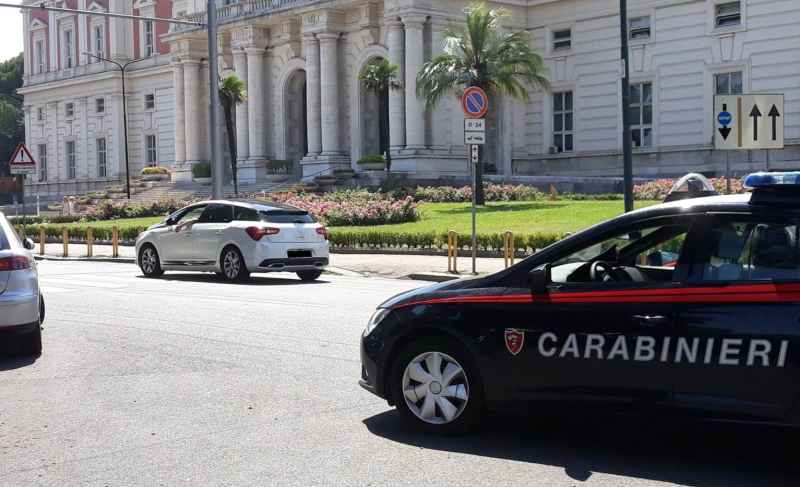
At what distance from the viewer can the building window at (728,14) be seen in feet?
140

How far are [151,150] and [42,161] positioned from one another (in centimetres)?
1339

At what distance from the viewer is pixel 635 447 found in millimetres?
6777

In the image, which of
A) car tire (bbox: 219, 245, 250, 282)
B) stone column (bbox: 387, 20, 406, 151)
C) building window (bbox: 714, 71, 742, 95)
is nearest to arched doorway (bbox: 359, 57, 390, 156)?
stone column (bbox: 387, 20, 406, 151)

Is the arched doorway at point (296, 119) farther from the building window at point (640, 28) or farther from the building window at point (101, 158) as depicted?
the building window at point (101, 158)

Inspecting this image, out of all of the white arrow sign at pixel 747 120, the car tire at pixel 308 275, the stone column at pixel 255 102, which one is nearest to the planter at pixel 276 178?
the stone column at pixel 255 102

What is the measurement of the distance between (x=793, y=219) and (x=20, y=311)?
23.9 ft

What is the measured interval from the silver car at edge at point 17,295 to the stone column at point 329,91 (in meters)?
39.9

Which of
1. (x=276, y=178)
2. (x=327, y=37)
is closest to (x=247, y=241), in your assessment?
(x=327, y=37)

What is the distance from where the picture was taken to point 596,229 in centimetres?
670

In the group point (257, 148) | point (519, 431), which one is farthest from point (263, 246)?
point (257, 148)

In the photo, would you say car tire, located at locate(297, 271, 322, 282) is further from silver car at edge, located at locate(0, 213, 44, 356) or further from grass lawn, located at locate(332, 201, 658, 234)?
silver car at edge, located at locate(0, 213, 44, 356)

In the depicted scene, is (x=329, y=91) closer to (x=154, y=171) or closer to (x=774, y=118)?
(x=154, y=171)

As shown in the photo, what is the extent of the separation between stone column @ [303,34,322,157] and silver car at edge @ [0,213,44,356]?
134 ft

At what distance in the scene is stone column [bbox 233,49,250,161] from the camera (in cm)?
5594
